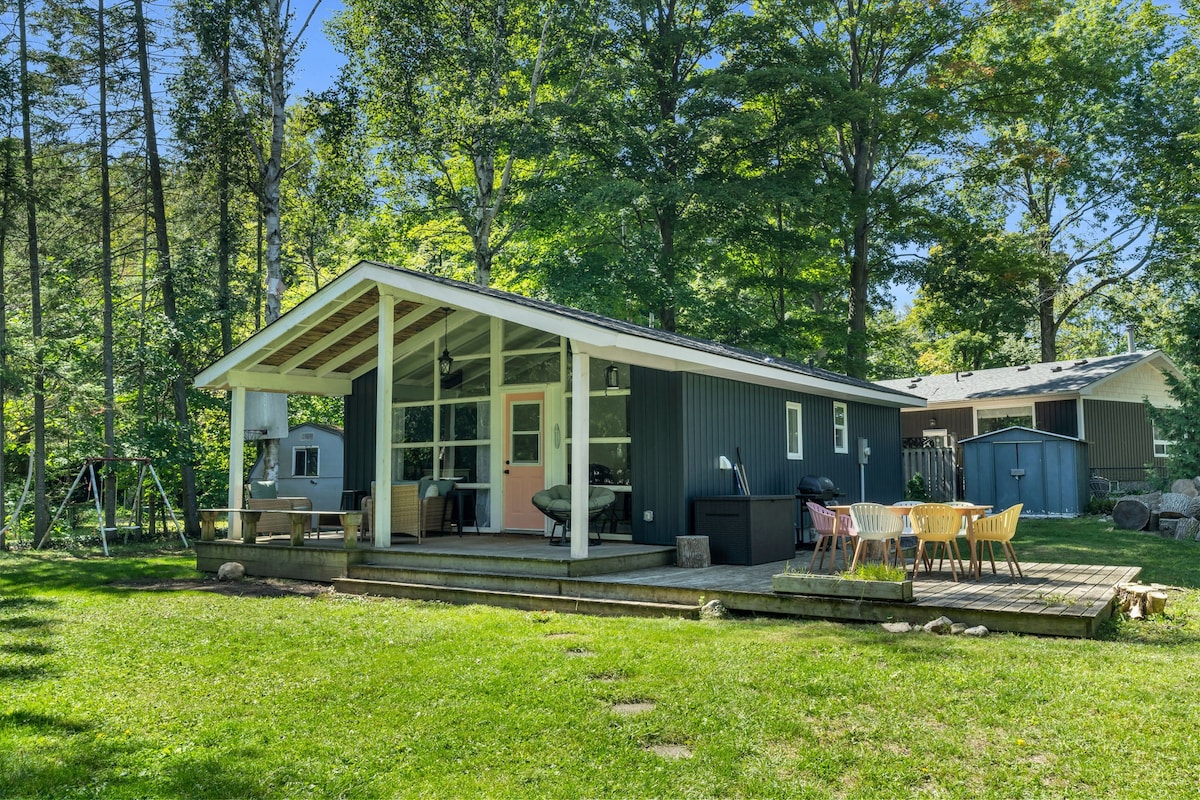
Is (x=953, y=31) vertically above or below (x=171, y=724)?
above

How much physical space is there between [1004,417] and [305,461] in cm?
1809

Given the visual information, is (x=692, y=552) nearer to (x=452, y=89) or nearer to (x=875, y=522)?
(x=875, y=522)

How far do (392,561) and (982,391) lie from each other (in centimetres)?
1782

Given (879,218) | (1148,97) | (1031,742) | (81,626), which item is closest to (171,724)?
(81,626)

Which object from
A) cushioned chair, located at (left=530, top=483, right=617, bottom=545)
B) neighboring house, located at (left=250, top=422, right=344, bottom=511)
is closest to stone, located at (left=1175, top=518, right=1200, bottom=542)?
cushioned chair, located at (left=530, top=483, right=617, bottom=545)

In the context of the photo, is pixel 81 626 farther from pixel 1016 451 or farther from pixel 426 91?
pixel 1016 451

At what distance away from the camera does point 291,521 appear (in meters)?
10.4

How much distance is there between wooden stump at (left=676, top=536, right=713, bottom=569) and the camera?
914 centimetres

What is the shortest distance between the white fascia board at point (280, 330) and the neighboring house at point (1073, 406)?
1705 cm

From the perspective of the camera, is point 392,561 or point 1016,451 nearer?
point 392,561

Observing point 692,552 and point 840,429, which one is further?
point 840,429

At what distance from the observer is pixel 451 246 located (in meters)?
19.5

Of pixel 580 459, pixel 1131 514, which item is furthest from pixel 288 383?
pixel 1131 514

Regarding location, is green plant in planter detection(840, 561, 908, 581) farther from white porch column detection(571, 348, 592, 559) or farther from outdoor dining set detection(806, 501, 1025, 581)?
white porch column detection(571, 348, 592, 559)
